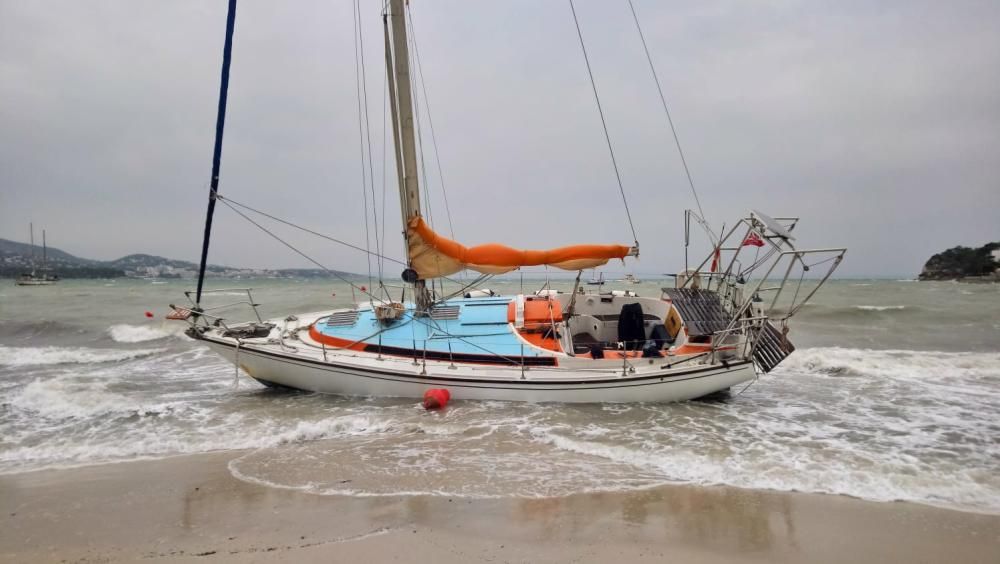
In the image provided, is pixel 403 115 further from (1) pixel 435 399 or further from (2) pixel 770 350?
(2) pixel 770 350

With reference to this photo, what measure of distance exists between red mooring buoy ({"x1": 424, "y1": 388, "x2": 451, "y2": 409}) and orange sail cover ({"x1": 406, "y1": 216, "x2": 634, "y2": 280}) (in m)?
2.51

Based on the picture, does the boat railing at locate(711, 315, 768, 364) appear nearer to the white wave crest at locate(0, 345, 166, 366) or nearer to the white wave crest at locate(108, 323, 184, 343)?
the white wave crest at locate(0, 345, 166, 366)

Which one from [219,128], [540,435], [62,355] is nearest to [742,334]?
[540,435]

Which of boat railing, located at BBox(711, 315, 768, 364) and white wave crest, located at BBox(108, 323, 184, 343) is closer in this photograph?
boat railing, located at BBox(711, 315, 768, 364)

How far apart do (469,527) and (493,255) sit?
5496mm

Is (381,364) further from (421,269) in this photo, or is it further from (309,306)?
(309,306)

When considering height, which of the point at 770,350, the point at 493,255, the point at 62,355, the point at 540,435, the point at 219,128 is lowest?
the point at 540,435

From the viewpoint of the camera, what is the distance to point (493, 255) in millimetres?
9164

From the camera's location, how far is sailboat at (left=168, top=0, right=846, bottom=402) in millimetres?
8445

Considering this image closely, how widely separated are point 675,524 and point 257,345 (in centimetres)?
796

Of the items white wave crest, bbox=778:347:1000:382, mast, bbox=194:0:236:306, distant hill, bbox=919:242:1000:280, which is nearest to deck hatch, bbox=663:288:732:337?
white wave crest, bbox=778:347:1000:382

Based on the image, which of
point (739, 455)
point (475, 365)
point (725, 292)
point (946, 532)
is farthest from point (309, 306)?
point (946, 532)

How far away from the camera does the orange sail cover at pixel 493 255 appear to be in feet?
30.0

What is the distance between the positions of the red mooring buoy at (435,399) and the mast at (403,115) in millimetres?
2578
